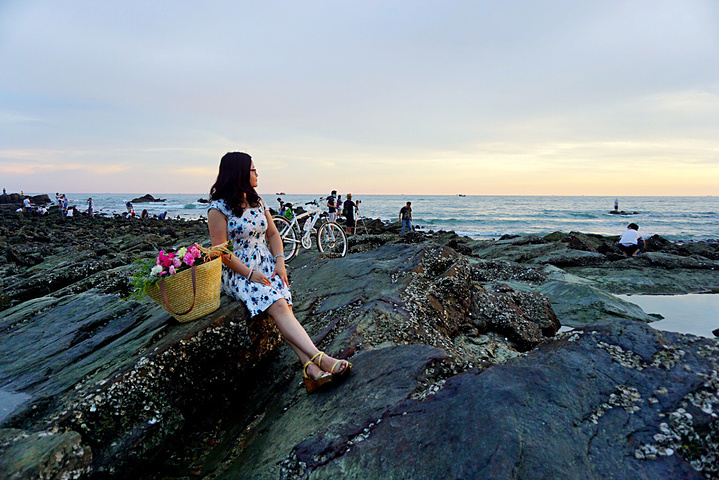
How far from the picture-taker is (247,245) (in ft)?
12.9

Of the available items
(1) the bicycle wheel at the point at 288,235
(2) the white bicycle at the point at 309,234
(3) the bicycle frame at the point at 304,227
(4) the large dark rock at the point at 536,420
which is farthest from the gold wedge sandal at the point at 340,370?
(3) the bicycle frame at the point at 304,227

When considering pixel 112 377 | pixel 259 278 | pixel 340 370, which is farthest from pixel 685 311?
pixel 112 377

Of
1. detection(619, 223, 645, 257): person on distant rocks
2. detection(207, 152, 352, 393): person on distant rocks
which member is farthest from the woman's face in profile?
detection(619, 223, 645, 257): person on distant rocks

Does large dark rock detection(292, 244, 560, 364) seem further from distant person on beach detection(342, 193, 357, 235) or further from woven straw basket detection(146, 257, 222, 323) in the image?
distant person on beach detection(342, 193, 357, 235)

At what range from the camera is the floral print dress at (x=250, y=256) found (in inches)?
145

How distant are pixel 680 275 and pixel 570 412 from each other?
1258cm

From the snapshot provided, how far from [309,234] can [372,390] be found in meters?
7.95

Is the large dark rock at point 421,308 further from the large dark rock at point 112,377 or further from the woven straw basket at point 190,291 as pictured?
the woven straw basket at point 190,291

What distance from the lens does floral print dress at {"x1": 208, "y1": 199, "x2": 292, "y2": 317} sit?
3.68 m

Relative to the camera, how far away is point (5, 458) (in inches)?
88.7

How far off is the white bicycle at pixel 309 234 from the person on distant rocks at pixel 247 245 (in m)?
4.90

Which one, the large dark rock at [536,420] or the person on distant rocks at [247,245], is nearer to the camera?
the large dark rock at [536,420]

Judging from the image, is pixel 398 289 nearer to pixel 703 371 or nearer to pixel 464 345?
pixel 464 345

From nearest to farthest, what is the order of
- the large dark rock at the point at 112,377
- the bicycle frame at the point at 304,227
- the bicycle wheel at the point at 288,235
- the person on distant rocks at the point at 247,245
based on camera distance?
the large dark rock at the point at 112,377 < the person on distant rocks at the point at 247,245 < the bicycle wheel at the point at 288,235 < the bicycle frame at the point at 304,227
